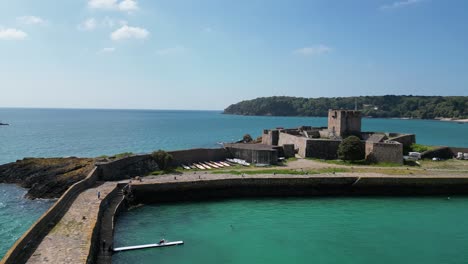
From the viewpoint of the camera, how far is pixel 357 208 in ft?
88.0

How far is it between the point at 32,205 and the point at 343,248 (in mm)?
20255

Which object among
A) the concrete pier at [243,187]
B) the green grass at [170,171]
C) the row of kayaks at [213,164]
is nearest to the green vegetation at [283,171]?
the concrete pier at [243,187]

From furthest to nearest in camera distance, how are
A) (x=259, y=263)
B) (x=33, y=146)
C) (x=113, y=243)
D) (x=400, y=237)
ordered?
(x=33, y=146) → (x=400, y=237) → (x=113, y=243) → (x=259, y=263)

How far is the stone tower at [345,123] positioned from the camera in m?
42.5

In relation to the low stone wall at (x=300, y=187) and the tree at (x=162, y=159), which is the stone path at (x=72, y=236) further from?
the tree at (x=162, y=159)

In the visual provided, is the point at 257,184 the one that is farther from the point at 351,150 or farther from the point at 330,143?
the point at 330,143

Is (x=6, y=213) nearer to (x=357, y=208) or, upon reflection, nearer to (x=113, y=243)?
(x=113, y=243)

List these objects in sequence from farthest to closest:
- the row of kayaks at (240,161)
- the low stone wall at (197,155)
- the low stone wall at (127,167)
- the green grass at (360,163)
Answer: the row of kayaks at (240,161) → the green grass at (360,163) → the low stone wall at (197,155) → the low stone wall at (127,167)

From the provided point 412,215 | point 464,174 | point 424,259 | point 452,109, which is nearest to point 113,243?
point 424,259

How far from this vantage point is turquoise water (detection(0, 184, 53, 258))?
807 inches

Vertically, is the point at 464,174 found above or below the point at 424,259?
above

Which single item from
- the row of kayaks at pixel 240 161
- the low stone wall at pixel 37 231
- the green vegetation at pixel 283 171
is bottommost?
the low stone wall at pixel 37 231

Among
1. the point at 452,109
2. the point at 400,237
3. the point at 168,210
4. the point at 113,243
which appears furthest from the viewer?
the point at 452,109

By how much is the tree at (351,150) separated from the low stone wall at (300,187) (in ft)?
21.1
